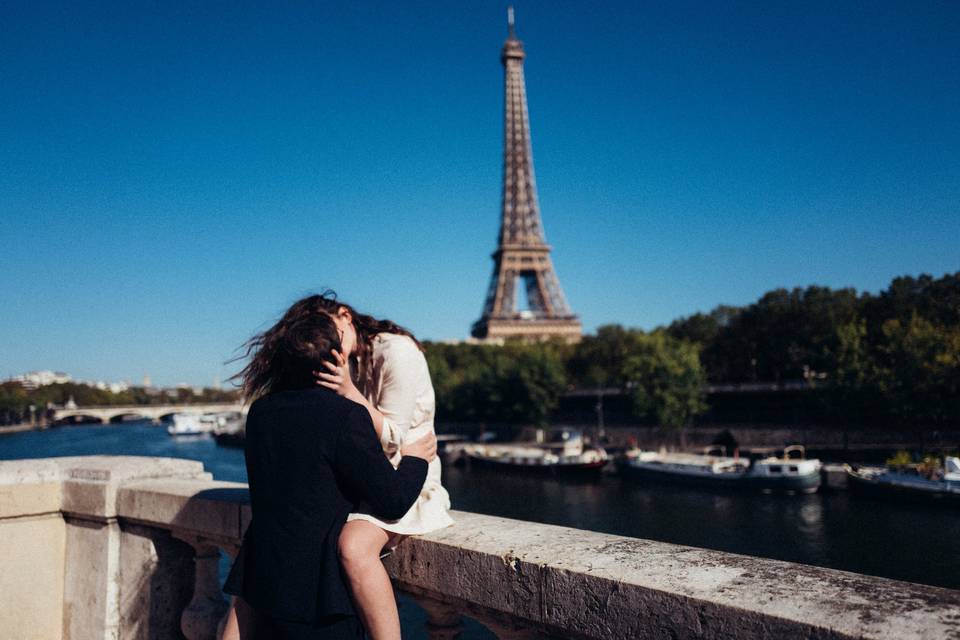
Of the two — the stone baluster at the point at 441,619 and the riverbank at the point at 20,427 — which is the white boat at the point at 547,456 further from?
the riverbank at the point at 20,427

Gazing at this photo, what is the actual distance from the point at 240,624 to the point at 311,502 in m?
0.57

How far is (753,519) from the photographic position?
87.8 feet

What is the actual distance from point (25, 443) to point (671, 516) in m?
64.7

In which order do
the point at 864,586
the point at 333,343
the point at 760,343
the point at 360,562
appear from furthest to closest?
the point at 760,343
the point at 333,343
the point at 360,562
the point at 864,586

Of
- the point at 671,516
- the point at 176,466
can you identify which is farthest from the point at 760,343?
the point at 176,466

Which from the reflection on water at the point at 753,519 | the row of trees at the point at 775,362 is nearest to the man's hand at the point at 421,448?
the reflection on water at the point at 753,519

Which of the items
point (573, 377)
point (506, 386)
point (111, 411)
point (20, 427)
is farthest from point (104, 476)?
point (111, 411)

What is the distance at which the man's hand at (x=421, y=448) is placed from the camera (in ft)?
8.67

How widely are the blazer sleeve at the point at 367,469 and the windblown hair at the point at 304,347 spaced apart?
248 mm

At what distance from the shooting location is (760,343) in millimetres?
50906

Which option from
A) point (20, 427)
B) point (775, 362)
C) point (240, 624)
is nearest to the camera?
point (240, 624)

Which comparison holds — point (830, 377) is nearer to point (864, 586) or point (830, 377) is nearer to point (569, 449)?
point (569, 449)

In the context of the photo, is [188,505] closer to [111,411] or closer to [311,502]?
[311,502]

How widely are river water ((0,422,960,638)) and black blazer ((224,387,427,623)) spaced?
13997mm
